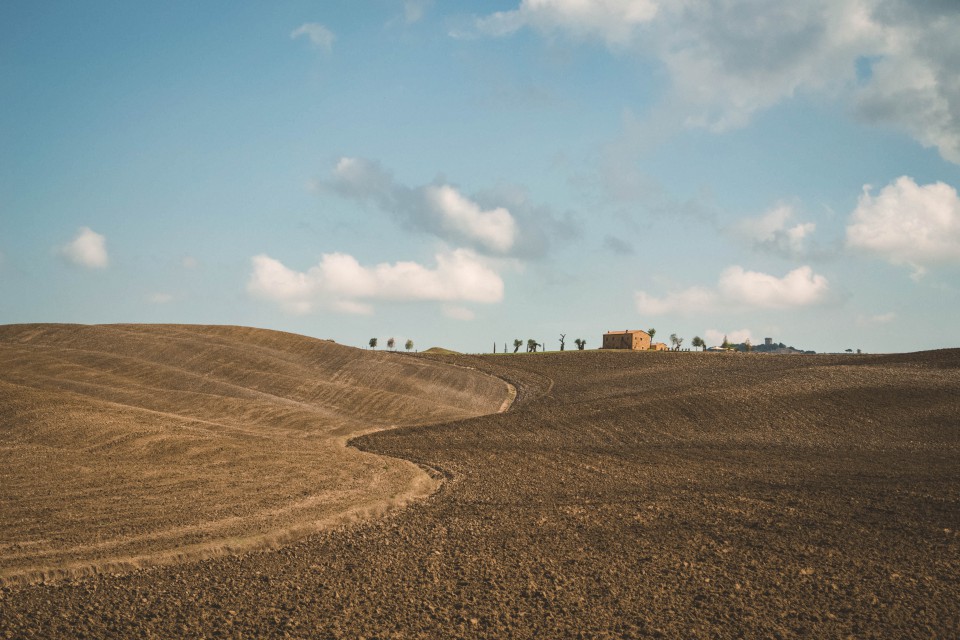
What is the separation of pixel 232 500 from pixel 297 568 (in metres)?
7.06

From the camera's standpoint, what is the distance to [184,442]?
2981 centimetres

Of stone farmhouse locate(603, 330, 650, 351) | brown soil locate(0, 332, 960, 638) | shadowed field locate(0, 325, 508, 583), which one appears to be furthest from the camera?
stone farmhouse locate(603, 330, 650, 351)

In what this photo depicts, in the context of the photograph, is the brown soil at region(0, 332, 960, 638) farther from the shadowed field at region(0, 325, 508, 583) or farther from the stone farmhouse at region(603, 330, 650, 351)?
the stone farmhouse at region(603, 330, 650, 351)

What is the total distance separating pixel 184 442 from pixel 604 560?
22.0 metres

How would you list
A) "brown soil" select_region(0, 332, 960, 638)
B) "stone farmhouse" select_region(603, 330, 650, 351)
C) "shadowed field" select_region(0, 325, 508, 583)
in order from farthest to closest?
"stone farmhouse" select_region(603, 330, 650, 351) < "shadowed field" select_region(0, 325, 508, 583) < "brown soil" select_region(0, 332, 960, 638)

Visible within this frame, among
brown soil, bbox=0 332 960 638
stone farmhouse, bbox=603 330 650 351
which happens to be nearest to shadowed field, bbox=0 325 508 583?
brown soil, bbox=0 332 960 638

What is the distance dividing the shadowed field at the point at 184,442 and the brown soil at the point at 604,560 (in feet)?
6.68

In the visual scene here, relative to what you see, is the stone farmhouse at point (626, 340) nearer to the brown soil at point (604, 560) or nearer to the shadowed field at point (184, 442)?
the shadowed field at point (184, 442)

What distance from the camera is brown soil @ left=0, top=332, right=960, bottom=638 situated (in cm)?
1191

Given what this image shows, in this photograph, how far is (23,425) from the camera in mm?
29484

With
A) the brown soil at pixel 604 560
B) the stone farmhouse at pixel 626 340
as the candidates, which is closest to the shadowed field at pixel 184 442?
the brown soil at pixel 604 560

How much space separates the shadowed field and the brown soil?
204 centimetres

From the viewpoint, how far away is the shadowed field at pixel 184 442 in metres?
16.8

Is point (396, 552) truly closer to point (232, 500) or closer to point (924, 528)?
point (232, 500)
